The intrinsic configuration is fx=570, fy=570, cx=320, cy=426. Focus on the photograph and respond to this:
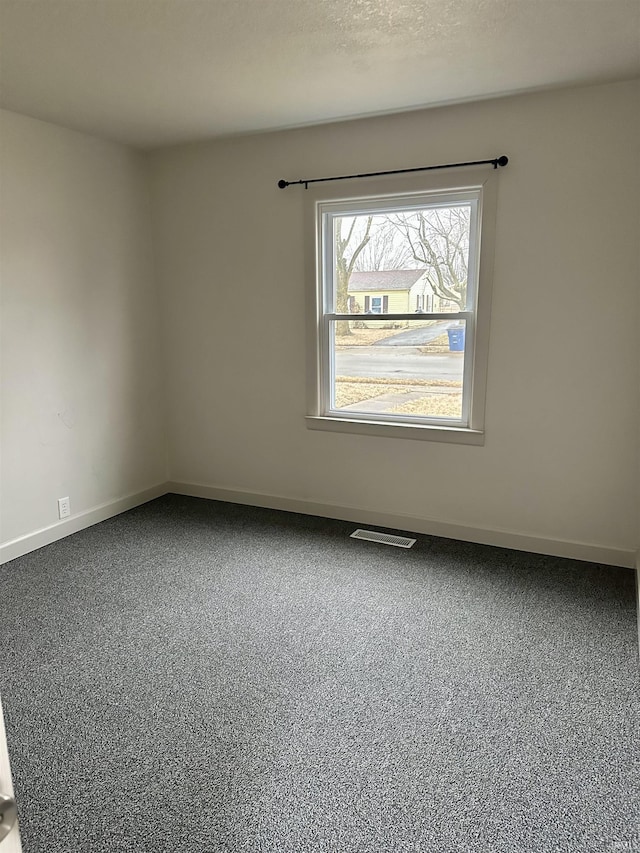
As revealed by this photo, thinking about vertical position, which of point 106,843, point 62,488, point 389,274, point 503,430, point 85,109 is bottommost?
point 106,843

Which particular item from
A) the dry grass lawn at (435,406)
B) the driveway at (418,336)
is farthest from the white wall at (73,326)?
the dry grass lawn at (435,406)

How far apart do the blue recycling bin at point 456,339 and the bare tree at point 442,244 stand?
0.14 metres

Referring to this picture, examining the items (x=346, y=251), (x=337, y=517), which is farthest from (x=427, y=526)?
(x=346, y=251)

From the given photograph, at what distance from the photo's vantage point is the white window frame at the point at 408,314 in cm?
321

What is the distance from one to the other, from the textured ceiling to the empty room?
2cm

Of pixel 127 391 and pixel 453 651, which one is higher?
pixel 127 391

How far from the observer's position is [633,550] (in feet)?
10.3

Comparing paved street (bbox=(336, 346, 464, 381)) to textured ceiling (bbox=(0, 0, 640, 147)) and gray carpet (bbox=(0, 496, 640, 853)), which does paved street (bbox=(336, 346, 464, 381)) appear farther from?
textured ceiling (bbox=(0, 0, 640, 147))

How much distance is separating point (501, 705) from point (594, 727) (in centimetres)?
31

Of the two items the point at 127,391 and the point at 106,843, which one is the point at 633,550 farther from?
the point at 127,391

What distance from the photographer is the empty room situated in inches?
71.7

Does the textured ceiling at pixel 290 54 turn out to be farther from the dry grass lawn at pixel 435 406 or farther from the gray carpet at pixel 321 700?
the gray carpet at pixel 321 700

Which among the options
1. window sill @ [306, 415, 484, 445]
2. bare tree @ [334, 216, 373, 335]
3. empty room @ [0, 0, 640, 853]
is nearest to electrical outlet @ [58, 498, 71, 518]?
empty room @ [0, 0, 640, 853]

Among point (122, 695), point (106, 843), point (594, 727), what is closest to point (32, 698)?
point (122, 695)
